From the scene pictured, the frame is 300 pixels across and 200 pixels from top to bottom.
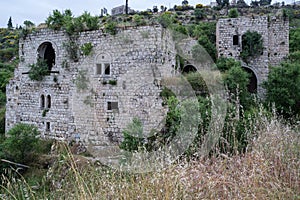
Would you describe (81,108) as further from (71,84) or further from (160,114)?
(160,114)

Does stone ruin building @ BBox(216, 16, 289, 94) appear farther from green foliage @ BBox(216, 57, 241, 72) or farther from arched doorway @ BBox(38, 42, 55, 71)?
arched doorway @ BBox(38, 42, 55, 71)

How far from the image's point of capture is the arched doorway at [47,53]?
12.8m

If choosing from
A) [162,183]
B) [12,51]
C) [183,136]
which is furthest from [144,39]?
[12,51]

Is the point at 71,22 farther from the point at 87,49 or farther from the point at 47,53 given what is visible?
the point at 47,53

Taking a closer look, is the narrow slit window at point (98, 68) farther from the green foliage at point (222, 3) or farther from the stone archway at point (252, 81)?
the green foliage at point (222, 3)

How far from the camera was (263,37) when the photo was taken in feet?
52.6

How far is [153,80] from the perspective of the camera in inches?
389

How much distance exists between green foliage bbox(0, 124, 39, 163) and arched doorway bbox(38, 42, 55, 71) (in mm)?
3736

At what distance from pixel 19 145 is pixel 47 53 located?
5.37m

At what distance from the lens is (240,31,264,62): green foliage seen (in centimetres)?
1588

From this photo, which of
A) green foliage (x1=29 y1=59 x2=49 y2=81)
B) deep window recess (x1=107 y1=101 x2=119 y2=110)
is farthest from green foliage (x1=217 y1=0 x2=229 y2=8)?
deep window recess (x1=107 y1=101 x2=119 y2=110)

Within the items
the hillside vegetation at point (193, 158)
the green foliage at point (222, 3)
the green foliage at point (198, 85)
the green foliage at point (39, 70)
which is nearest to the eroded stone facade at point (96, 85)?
the green foliage at point (39, 70)

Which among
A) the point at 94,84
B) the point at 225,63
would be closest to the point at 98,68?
the point at 94,84

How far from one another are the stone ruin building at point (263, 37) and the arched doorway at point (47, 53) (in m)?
10.5
